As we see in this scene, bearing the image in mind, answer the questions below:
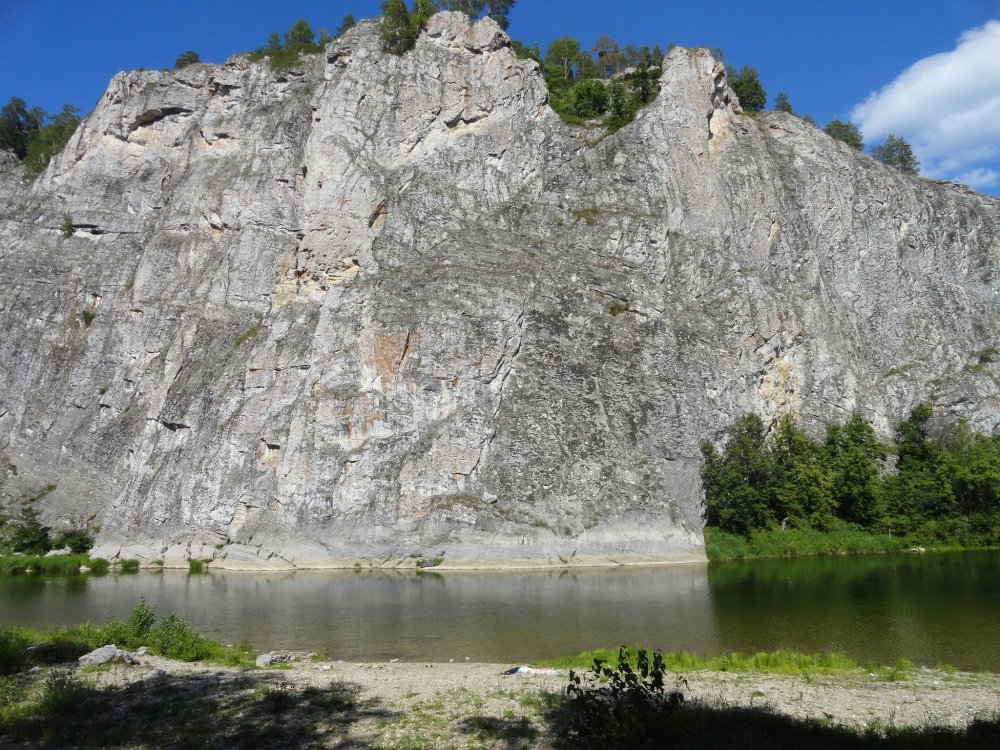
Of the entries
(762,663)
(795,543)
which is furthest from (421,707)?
(795,543)

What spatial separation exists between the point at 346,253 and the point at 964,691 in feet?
150

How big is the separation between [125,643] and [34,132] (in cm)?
7270

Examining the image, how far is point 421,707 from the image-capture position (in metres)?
11.2

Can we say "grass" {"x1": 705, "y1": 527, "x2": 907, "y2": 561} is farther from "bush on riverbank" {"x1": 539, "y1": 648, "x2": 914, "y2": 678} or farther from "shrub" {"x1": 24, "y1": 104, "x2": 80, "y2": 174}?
"shrub" {"x1": 24, "y1": 104, "x2": 80, "y2": 174}

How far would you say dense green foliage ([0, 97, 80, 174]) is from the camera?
63.9 m

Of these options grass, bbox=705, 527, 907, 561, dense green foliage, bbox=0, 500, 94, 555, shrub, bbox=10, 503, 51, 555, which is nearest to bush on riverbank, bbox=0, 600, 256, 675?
dense green foliage, bbox=0, 500, 94, 555

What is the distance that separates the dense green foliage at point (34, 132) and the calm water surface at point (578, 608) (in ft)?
149

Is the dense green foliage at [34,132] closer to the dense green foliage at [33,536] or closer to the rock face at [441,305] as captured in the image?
the rock face at [441,305]

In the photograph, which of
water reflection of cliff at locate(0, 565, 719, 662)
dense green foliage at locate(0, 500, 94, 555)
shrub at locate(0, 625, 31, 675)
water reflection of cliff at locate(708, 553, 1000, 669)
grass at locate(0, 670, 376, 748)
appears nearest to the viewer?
grass at locate(0, 670, 376, 748)

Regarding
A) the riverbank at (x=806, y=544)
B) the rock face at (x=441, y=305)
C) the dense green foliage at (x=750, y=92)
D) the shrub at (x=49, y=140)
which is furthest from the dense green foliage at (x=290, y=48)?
the riverbank at (x=806, y=544)

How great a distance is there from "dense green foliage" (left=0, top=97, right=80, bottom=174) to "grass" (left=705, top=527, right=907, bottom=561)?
67.8 meters

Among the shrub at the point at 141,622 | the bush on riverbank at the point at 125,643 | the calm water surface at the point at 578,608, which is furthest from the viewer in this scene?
Answer: the calm water surface at the point at 578,608

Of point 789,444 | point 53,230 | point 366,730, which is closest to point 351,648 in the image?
point 366,730

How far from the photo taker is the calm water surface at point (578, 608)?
1880cm
